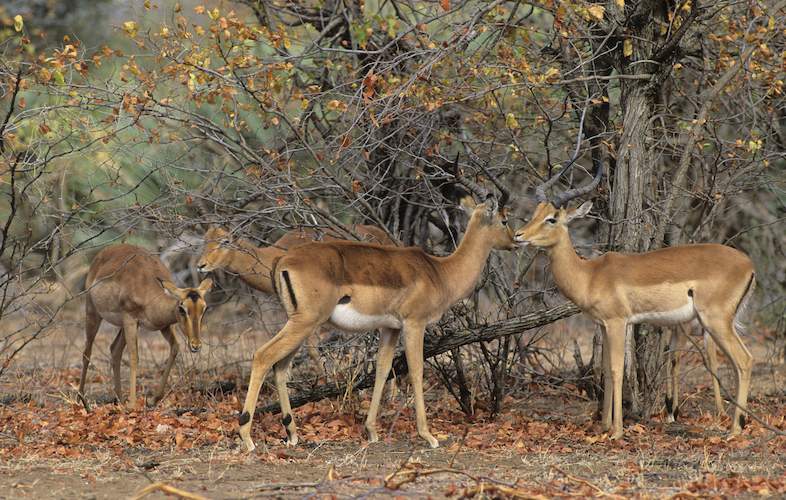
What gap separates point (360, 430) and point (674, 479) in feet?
9.17

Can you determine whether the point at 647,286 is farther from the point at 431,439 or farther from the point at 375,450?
the point at 375,450

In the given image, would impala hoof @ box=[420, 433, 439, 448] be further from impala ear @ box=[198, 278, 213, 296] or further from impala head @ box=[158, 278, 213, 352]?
impala ear @ box=[198, 278, 213, 296]

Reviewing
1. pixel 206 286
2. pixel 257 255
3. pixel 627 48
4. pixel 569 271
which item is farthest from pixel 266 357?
pixel 627 48

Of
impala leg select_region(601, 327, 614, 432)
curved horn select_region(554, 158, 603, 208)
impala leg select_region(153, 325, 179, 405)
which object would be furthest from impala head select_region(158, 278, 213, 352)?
impala leg select_region(601, 327, 614, 432)

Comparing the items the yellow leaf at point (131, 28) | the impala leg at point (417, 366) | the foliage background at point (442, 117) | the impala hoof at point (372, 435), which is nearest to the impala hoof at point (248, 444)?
the impala hoof at point (372, 435)

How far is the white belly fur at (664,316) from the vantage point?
8508mm

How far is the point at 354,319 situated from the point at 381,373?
1.95ft

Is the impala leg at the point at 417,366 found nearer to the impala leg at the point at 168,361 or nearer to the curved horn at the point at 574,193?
the curved horn at the point at 574,193

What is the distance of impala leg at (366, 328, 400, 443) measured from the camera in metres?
8.24

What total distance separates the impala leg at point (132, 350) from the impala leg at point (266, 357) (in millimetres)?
2389

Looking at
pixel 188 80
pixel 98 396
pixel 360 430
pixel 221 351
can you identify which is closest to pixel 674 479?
pixel 360 430

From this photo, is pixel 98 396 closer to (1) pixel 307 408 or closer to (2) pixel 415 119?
(1) pixel 307 408

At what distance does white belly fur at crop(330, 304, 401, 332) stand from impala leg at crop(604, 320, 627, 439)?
5.49 feet

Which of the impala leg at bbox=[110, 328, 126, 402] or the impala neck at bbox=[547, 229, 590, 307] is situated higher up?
the impala neck at bbox=[547, 229, 590, 307]
